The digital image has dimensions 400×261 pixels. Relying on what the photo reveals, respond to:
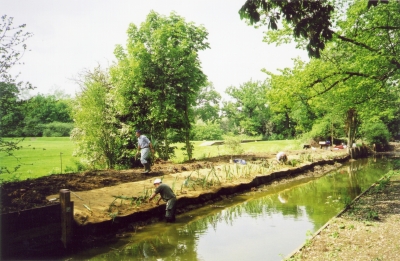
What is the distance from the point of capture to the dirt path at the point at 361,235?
648cm

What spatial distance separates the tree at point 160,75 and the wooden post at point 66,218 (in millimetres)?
10723

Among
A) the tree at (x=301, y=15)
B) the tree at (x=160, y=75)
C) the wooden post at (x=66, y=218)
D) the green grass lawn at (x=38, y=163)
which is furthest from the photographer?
the tree at (x=160, y=75)

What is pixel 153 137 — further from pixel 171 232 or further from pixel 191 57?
pixel 171 232

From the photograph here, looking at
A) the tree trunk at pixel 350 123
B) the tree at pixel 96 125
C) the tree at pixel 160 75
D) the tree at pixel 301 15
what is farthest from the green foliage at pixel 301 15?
the tree trunk at pixel 350 123

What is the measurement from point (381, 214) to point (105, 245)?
8185 mm

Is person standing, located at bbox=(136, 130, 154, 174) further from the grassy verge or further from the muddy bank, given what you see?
the grassy verge

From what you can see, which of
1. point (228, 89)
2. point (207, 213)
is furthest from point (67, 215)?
point (228, 89)

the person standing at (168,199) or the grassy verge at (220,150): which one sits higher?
the grassy verge at (220,150)

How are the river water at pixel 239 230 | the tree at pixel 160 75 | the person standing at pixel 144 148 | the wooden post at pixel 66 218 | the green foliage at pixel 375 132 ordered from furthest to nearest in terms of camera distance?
1. the green foliage at pixel 375 132
2. the tree at pixel 160 75
3. the person standing at pixel 144 148
4. the wooden post at pixel 66 218
5. the river water at pixel 239 230

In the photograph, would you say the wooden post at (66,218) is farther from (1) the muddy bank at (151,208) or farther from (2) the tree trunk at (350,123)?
(2) the tree trunk at (350,123)

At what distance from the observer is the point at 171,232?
32.2ft

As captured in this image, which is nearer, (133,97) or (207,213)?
(207,213)

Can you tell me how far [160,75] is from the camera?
64.3 feet

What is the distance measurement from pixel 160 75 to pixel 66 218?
12687 mm
